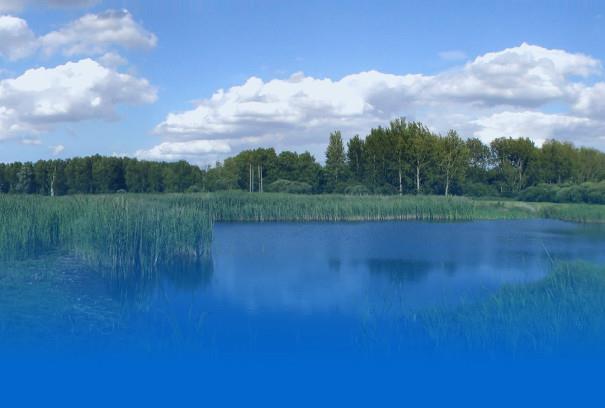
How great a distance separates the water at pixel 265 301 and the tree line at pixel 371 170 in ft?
82.0

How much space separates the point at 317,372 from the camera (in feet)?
19.2

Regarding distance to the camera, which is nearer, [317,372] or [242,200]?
[317,372]

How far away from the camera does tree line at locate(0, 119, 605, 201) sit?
41.8 meters

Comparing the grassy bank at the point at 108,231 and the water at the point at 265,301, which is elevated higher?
the grassy bank at the point at 108,231

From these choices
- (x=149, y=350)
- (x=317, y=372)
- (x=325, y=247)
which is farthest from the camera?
(x=325, y=247)

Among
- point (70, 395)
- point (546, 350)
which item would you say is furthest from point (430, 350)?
point (70, 395)

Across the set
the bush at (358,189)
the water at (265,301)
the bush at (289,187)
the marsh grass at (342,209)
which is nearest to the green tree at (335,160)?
the bush at (289,187)

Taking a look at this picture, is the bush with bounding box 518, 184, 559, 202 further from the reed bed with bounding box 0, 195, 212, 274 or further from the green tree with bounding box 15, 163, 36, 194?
the green tree with bounding box 15, 163, 36, 194

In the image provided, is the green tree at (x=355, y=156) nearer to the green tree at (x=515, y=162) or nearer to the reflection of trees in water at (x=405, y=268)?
the green tree at (x=515, y=162)

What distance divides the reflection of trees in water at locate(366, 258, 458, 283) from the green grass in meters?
3.74

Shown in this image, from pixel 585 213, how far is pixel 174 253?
845 inches

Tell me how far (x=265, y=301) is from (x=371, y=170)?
35.5 m

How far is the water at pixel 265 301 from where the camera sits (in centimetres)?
630

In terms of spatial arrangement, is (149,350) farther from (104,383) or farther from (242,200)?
(242,200)
